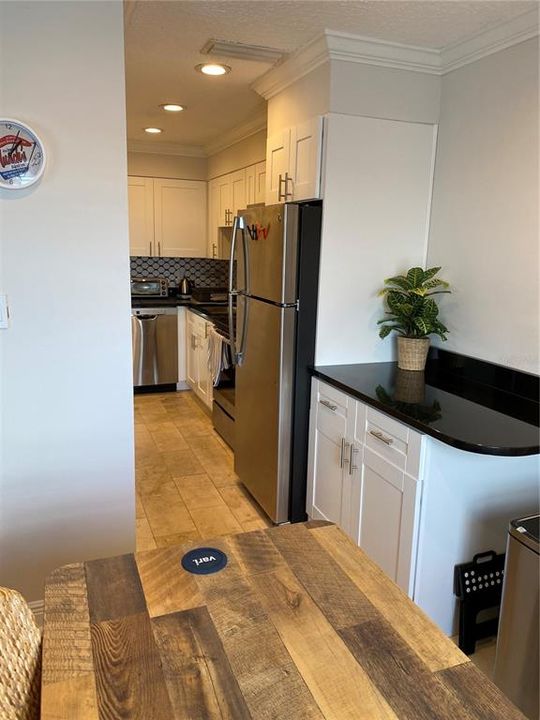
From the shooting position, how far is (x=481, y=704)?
842mm

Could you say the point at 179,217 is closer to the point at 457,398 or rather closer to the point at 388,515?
the point at 457,398

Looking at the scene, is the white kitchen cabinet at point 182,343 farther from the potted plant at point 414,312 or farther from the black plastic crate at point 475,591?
the black plastic crate at point 475,591

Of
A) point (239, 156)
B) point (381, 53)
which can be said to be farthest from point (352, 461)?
point (239, 156)

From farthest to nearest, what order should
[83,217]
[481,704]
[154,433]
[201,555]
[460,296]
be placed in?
1. [154,433]
2. [460,296]
3. [83,217]
4. [201,555]
5. [481,704]

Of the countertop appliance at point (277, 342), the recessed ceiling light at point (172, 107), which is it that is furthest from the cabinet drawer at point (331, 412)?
the recessed ceiling light at point (172, 107)

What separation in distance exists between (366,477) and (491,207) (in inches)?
51.4

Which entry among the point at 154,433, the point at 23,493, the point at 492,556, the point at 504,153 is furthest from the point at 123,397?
the point at 154,433

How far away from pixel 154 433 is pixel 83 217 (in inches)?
103

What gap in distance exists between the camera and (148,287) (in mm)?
5645

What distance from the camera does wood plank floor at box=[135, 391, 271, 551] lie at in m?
2.94

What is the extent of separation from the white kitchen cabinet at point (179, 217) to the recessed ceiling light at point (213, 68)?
2645 millimetres

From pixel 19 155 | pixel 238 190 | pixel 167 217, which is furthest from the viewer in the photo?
pixel 167 217

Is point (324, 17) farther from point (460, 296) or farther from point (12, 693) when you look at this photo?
point (12, 693)

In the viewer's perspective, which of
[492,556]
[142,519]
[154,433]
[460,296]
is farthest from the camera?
[154,433]
